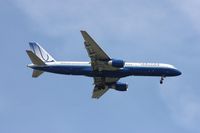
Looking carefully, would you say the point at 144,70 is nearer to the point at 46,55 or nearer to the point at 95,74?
the point at 95,74

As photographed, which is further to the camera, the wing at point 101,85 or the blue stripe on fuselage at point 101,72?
the wing at point 101,85

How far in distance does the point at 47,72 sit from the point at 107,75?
497 inches

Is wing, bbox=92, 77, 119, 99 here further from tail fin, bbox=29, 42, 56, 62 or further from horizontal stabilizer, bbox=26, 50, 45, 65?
horizontal stabilizer, bbox=26, 50, 45, 65

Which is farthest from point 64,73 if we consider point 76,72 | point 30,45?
point 30,45

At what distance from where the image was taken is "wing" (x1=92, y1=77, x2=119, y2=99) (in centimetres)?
16285

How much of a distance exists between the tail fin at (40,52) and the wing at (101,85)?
11.2 metres

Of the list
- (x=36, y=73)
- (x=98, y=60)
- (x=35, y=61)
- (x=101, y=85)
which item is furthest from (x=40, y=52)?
(x=98, y=60)

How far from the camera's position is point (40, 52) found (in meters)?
164

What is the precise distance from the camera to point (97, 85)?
16538 cm

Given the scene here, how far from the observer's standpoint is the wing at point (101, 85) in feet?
534

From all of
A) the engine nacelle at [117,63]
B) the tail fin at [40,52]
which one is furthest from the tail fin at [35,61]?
the engine nacelle at [117,63]

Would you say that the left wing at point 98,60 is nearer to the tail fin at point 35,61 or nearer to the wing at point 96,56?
the wing at point 96,56

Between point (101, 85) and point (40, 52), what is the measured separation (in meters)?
15.1

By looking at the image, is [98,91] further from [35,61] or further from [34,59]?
[34,59]
